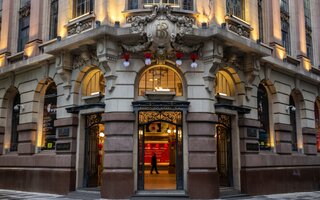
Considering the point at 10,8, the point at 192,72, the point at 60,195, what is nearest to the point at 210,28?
the point at 192,72

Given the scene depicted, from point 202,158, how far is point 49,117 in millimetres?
9977

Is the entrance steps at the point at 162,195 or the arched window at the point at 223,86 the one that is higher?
the arched window at the point at 223,86

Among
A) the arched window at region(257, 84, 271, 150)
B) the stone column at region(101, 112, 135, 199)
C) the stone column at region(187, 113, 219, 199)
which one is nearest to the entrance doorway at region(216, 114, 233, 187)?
the stone column at region(187, 113, 219, 199)

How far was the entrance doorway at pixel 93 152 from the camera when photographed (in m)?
20.0

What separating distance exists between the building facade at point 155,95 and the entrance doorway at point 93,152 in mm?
53

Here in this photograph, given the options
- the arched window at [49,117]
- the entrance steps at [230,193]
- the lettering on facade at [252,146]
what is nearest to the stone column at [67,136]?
the arched window at [49,117]

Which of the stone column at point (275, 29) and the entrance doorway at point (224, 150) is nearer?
the entrance doorway at point (224, 150)

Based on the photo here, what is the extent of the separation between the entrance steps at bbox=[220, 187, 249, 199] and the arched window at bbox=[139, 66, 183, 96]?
5.26 meters

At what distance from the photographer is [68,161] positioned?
1991 cm

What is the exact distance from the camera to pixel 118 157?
696 inches

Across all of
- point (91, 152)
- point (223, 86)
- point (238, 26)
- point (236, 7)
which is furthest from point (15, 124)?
point (236, 7)

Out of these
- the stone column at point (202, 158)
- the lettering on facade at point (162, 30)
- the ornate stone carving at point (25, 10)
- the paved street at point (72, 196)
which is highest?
the ornate stone carving at point (25, 10)

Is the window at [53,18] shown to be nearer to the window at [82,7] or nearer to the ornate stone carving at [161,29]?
the window at [82,7]

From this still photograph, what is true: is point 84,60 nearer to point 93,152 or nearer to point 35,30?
point 93,152
